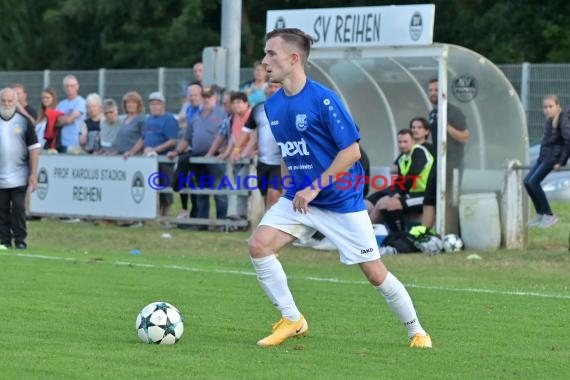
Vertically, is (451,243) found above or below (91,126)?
below

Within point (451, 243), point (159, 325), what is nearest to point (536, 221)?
point (451, 243)

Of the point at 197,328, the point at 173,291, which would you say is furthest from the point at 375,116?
the point at 197,328

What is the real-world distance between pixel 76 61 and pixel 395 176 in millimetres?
34379

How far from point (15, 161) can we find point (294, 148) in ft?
30.8

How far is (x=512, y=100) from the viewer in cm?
1959

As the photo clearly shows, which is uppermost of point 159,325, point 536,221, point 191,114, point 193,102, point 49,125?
point 193,102

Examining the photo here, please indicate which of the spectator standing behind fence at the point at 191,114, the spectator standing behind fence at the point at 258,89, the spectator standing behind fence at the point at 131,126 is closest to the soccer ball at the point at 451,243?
the spectator standing behind fence at the point at 258,89

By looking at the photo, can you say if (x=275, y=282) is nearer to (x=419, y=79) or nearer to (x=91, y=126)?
(x=419, y=79)

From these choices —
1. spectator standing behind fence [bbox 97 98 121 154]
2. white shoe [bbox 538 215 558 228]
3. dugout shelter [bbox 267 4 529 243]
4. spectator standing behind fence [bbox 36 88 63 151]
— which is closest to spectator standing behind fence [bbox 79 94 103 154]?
spectator standing behind fence [bbox 97 98 121 154]

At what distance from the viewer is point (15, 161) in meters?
17.8

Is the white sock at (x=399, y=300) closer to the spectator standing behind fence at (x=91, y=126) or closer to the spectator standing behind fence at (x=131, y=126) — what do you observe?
the spectator standing behind fence at (x=131, y=126)

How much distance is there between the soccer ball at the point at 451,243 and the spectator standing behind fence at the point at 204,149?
13.9 feet

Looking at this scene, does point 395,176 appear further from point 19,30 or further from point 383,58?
point 19,30

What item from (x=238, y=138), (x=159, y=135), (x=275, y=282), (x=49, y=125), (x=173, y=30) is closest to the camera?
(x=275, y=282)
